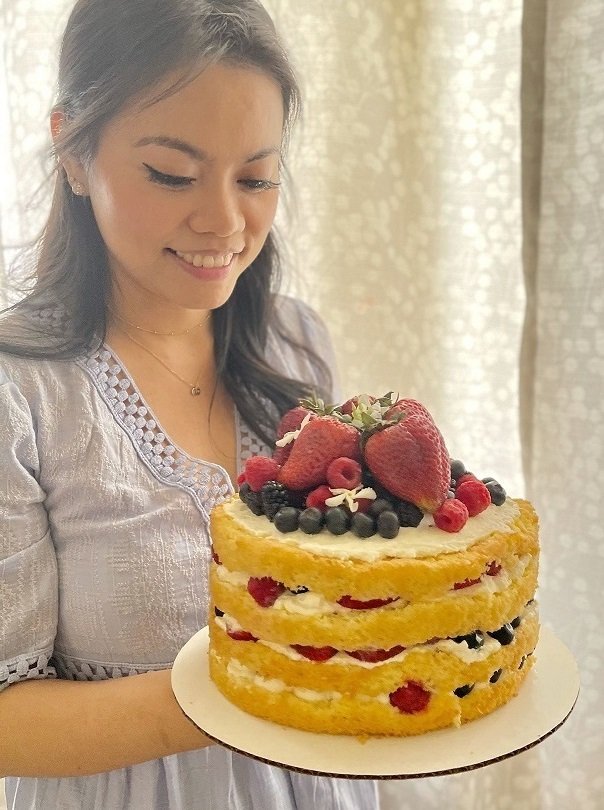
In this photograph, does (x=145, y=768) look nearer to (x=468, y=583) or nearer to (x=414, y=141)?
(x=468, y=583)

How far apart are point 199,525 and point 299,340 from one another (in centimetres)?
53

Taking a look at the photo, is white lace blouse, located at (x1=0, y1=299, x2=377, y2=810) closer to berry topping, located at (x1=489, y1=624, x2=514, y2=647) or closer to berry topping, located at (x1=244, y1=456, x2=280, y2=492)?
berry topping, located at (x1=244, y1=456, x2=280, y2=492)

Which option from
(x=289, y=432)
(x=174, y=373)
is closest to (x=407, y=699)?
(x=289, y=432)

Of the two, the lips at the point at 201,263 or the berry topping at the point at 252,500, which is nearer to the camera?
the berry topping at the point at 252,500

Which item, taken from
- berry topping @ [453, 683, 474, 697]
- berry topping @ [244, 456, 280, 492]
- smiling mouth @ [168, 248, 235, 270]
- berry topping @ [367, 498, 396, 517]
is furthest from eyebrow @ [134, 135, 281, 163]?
berry topping @ [453, 683, 474, 697]

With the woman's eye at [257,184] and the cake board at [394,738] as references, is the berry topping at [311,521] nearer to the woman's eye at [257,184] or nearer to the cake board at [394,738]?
the cake board at [394,738]

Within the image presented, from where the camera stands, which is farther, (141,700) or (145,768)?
(145,768)

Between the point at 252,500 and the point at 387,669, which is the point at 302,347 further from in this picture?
the point at 387,669

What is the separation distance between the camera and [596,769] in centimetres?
187

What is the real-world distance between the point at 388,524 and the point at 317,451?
0.12 m

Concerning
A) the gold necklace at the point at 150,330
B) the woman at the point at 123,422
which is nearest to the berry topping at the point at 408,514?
the woman at the point at 123,422

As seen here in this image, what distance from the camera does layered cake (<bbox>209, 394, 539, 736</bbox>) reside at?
882 mm

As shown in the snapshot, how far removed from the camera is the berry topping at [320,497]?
0.94 metres


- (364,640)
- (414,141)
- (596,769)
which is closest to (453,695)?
(364,640)
